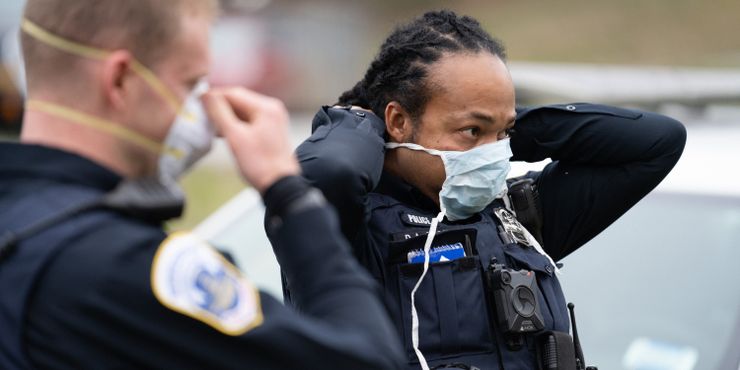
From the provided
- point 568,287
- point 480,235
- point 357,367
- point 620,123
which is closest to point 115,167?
point 357,367

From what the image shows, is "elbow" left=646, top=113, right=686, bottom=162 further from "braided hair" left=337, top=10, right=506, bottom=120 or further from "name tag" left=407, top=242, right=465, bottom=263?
"name tag" left=407, top=242, right=465, bottom=263

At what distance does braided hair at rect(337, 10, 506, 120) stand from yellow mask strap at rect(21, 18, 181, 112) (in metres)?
1.09

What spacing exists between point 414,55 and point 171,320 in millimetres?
1371

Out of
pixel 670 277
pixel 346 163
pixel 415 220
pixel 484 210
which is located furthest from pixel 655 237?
pixel 346 163

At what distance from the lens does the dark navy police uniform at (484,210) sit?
2.46 m

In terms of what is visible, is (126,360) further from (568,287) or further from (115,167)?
(568,287)

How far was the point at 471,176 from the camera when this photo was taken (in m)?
2.65

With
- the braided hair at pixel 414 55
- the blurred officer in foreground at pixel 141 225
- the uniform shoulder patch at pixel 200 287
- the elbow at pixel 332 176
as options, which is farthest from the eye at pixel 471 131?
the uniform shoulder patch at pixel 200 287

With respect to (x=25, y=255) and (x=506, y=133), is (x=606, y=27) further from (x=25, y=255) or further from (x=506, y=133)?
(x=25, y=255)

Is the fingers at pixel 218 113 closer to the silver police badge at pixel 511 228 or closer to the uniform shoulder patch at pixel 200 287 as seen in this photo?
the uniform shoulder patch at pixel 200 287

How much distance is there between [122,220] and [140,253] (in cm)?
8

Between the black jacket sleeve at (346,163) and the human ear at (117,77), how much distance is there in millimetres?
733

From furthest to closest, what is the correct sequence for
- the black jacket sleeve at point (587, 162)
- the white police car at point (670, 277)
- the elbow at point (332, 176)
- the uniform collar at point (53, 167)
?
the white police car at point (670, 277)
the black jacket sleeve at point (587, 162)
the elbow at point (332, 176)
the uniform collar at point (53, 167)

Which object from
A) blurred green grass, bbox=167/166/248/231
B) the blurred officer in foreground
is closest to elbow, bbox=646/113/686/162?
the blurred officer in foreground
